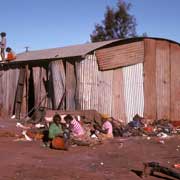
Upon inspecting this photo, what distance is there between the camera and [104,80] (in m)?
18.5

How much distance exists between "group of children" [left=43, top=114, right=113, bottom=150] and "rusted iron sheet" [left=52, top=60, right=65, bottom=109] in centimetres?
230

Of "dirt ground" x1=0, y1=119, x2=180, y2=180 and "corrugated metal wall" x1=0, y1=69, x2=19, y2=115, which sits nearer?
"dirt ground" x1=0, y1=119, x2=180, y2=180

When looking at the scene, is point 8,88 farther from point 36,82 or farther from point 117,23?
point 117,23

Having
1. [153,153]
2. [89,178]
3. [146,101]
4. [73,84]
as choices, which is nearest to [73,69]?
[73,84]

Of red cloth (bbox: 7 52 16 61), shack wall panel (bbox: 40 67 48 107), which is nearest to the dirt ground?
shack wall panel (bbox: 40 67 48 107)

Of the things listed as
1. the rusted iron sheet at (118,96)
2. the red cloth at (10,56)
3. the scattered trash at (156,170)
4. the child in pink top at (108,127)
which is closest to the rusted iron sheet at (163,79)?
the rusted iron sheet at (118,96)

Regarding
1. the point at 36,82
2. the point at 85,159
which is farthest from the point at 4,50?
the point at 85,159

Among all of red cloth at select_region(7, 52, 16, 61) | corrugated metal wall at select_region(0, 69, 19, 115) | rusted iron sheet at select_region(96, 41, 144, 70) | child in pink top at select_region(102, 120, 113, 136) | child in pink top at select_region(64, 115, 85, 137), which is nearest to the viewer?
child in pink top at select_region(64, 115, 85, 137)

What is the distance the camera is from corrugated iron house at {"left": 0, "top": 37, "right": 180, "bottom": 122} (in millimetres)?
18078

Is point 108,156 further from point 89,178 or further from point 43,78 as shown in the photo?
point 43,78

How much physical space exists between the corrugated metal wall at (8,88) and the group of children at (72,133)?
5630 mm

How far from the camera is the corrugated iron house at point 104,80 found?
59.3ft

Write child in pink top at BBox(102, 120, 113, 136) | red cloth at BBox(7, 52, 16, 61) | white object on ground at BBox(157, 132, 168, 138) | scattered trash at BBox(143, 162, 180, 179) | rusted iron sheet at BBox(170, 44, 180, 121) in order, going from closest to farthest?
scattered trash at BBox(143, 162, 180, 179) < child in pink top at BBox(102, 120, 113, 136) < white object on ground at BBox(157, 132, 168, 138) < rusted iron sheet at BBox(170, 44, 180, 121) < red cloth at BBox(7, 52, 16, 61)

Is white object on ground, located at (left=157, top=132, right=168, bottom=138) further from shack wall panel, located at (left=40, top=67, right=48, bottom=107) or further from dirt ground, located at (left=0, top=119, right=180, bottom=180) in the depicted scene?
shack wall panel, located at (left=40, top=67, right=48, bottom=107)
